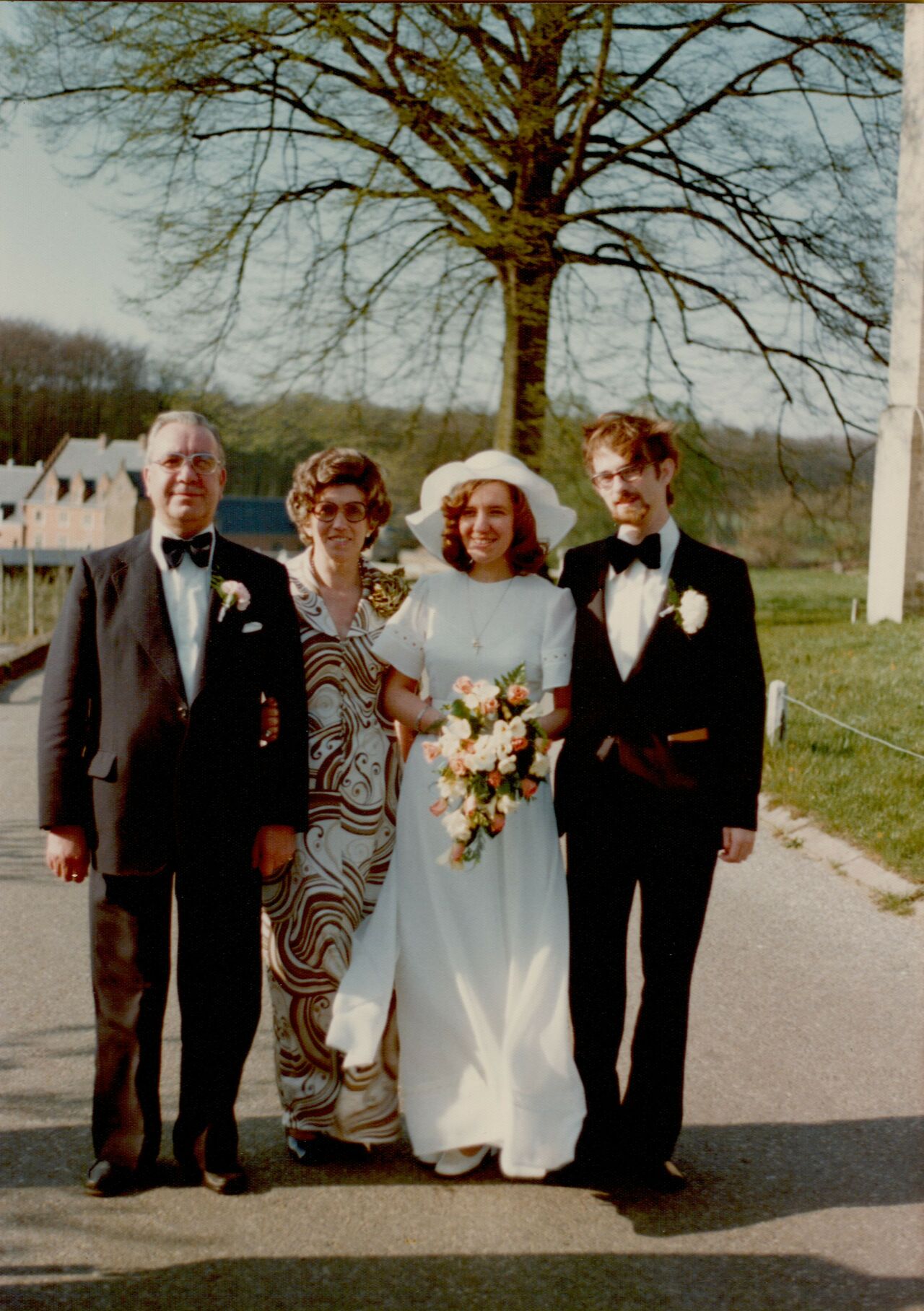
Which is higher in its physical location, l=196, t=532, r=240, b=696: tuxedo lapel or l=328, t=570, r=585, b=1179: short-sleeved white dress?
l=196, t=532, r=240, b=696: tuxedo lapel

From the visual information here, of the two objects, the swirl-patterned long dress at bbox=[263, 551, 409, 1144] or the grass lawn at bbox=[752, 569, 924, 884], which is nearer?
the swirl-patterned long dress at bbox=[263, 551, 409, 1144]

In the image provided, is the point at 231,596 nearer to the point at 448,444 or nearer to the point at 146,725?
the point at 146,725

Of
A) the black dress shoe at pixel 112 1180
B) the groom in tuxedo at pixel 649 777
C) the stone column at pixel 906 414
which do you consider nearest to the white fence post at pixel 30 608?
the stone column at pixel 906 414

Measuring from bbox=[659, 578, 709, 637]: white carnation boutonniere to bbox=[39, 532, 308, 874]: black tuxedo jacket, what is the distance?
1200mm

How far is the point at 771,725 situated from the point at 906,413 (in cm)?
311

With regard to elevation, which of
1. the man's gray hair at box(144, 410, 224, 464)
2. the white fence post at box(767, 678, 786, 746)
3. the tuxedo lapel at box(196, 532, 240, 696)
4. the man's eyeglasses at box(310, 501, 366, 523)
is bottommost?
the white fence post at box(767, 678, 786, 746)

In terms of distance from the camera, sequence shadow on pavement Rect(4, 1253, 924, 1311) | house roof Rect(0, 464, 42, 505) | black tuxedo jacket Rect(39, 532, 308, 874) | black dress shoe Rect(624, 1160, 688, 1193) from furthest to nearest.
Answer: house roof Rect(0, 464, 42, 505), black dress shoe Rect(624, 1160, 688, 1193), black tuxedo jacket Rect(39, 532, 308, 874), shadow on pavement Rect(4, 1253, 924, 1311)

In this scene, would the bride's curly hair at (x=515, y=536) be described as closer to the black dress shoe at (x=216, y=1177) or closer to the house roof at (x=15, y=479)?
the black dress shoe at (x=216, y=1177)

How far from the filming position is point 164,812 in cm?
359

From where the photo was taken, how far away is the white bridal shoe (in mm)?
3766

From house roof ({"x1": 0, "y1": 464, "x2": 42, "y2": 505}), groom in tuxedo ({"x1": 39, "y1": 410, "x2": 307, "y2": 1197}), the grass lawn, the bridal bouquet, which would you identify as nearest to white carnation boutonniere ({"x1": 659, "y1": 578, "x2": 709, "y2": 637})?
the bridal bouquet

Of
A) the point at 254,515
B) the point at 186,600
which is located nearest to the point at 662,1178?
the point at 186,600

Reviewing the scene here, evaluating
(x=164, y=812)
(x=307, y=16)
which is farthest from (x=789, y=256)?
(x=164, y=812)

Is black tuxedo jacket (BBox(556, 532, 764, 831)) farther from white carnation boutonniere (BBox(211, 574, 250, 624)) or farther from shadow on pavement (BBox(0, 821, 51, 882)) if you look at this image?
shadow on pavement (BBox(0, 821, 51, 882))
